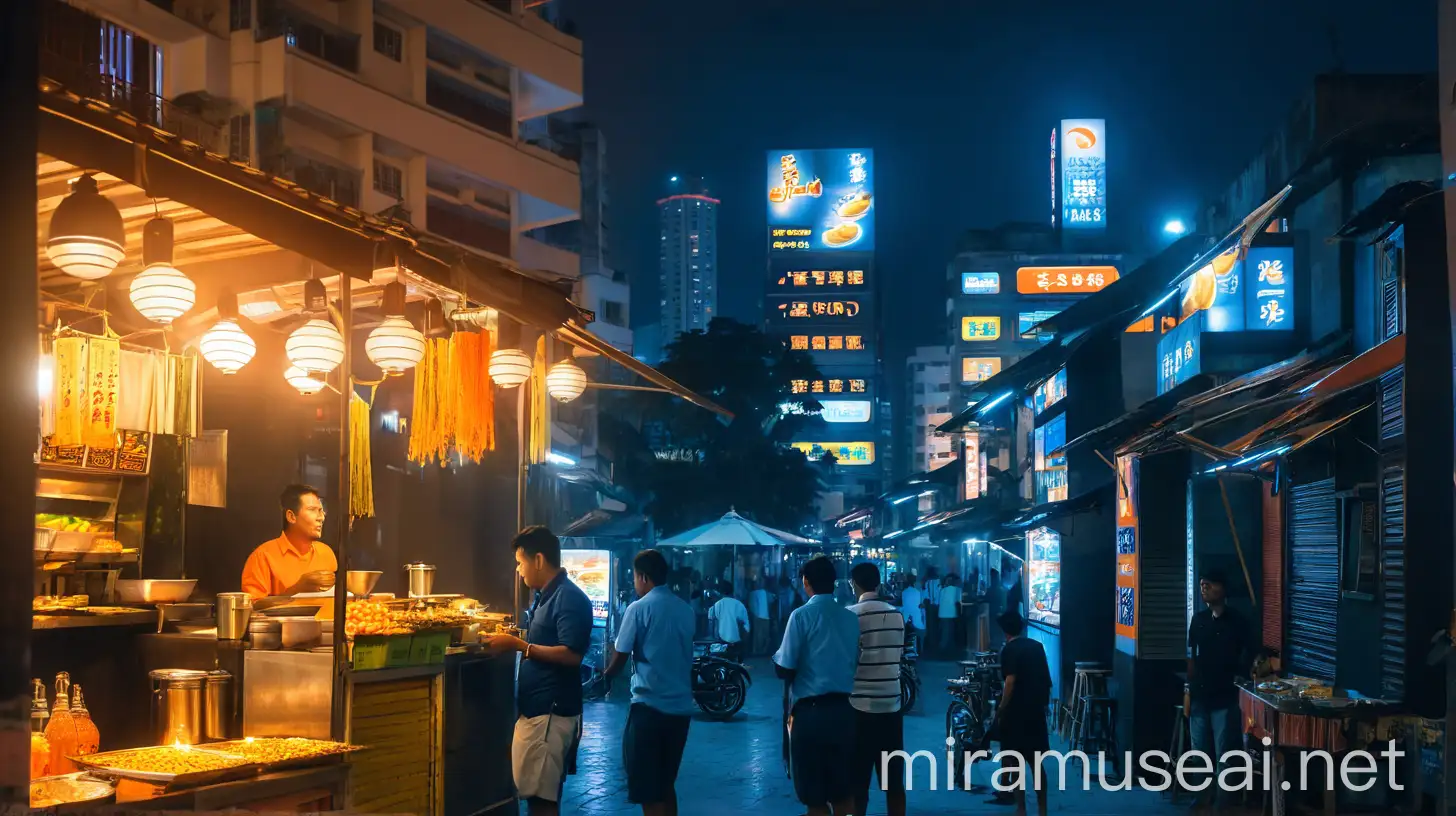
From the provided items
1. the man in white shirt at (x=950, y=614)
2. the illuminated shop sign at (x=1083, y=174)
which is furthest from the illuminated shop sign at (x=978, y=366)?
the man in white shirt at (x=950, y=614)

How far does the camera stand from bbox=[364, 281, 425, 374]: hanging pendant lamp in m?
7.48

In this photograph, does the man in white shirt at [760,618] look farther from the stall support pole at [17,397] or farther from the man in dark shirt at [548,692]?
the stall support pole at [17,397]

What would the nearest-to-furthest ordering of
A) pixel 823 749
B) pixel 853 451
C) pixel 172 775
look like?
pixel 172 775 < pixel 823 749 < pixel 853 451

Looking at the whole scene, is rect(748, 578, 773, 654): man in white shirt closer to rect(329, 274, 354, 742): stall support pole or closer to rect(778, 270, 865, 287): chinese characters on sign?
rect(329, 274, 354, 742): stall support pole

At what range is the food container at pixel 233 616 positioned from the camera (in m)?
6.62

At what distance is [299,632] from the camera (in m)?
6.56

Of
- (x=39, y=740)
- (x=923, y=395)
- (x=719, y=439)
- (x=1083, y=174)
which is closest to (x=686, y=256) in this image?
(x=923, y=395)

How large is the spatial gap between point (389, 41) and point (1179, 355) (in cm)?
2164

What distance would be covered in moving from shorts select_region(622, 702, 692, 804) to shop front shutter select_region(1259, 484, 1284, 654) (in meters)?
7.24

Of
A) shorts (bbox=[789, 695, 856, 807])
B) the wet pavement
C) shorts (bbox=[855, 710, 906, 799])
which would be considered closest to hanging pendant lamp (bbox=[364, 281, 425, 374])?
shorts (bbox=[789, 695, 856, 807])

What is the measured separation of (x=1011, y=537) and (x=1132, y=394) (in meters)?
4.07

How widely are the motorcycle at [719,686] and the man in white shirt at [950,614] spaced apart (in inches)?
431

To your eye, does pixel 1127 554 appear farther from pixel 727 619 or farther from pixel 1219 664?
pixel 727 619

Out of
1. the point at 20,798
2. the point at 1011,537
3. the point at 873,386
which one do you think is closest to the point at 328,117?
the point at 1011,537
